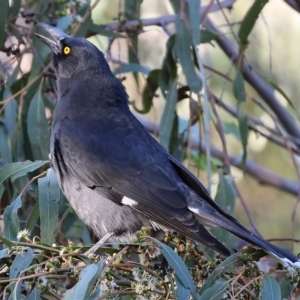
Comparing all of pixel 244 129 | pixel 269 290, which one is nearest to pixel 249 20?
pixel 244 129

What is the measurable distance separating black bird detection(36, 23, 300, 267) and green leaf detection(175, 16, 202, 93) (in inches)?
13.6

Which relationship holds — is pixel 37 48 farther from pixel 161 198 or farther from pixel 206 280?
pixel 206 280

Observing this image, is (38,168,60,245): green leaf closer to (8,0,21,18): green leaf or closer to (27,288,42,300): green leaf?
(27,288,42,300): green leaf

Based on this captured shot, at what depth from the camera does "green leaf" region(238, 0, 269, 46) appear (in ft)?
11.8

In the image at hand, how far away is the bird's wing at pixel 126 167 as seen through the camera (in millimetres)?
2686

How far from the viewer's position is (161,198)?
2.71 m

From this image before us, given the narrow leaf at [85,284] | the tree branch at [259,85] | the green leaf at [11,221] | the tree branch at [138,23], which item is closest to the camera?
the narrow leaf at [85,284]

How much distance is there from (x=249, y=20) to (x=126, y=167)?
1278 millimetres

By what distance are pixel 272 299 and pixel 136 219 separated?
2.86 feet

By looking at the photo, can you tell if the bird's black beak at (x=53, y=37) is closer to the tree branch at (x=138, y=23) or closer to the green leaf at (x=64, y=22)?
the green leaf at (x=64, y=22)

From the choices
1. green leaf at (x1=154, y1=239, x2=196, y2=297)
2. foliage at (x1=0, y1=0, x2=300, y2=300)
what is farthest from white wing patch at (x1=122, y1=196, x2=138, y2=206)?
green leaf at (x1=154, y1=239, x2=196, y2=297)

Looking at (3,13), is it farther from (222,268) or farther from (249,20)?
(222,268)

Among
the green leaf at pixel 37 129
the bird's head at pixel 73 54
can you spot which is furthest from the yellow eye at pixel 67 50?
the green leaf at pixel 37 129

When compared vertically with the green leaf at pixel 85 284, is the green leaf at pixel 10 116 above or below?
above
